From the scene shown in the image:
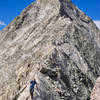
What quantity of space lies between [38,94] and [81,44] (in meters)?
16.8

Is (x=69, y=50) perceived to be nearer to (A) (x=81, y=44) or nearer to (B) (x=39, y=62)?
(A) (x=81, y=44)

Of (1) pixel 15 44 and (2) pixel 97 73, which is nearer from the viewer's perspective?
(2) pixel 97 73

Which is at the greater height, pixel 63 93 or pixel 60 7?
pixel 60 7

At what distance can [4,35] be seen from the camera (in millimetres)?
48062

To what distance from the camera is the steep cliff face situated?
2930cm

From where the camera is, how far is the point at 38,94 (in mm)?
24766

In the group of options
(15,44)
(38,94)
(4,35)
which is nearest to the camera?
(38,94)

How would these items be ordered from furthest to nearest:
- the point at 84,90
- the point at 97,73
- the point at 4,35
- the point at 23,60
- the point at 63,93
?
the point at 4,35, the point at 97,73, the point at 23,60, the point at 84,90, the point at 63,93

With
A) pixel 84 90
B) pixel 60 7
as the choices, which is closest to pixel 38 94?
pixel 84 90

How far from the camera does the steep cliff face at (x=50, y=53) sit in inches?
1153

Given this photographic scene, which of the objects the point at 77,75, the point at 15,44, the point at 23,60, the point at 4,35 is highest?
the point at 4,35

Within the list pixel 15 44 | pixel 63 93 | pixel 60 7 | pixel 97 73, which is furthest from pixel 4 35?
pixel 63 93

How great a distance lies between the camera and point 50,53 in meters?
31.9

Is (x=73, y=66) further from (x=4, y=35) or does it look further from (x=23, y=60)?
(x=4, y=35)
